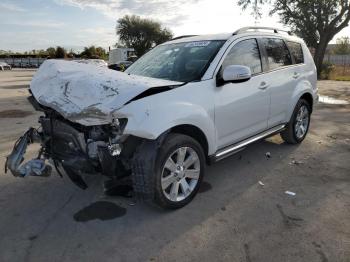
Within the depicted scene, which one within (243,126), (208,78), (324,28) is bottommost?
(243,126)

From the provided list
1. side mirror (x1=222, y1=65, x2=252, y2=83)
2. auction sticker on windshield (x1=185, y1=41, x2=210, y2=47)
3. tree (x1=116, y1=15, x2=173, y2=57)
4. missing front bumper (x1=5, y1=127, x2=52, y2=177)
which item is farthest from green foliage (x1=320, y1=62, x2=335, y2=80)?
tree (x1=116, y1=15, x2=173, y2=57)

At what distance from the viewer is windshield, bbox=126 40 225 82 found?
4504 millimetres

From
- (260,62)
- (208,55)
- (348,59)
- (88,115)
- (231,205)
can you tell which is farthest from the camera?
(348,59)

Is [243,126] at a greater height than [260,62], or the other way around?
[260,62]

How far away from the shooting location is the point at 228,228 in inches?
145

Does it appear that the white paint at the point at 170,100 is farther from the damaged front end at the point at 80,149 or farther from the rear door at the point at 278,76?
the damaged front end at the point at 80,149

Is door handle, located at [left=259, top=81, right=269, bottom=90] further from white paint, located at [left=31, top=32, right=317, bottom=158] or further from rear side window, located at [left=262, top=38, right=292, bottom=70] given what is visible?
rear side window, located at [left=262, top=38, right=292, bottom=70]

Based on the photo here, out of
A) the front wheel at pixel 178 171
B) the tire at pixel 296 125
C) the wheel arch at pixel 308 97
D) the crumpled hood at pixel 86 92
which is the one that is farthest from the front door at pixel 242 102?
the wheel arch at pixel 308 97

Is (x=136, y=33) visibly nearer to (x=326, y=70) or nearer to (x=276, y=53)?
(x=326, y=70)

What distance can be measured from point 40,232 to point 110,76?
173 cm

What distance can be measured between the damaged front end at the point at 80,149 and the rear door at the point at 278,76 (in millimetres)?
2596

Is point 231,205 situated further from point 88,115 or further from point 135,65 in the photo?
point 135,65

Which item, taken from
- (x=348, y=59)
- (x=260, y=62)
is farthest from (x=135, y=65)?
(x=348, y=59)

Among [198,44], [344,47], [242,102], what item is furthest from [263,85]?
[344,47]
